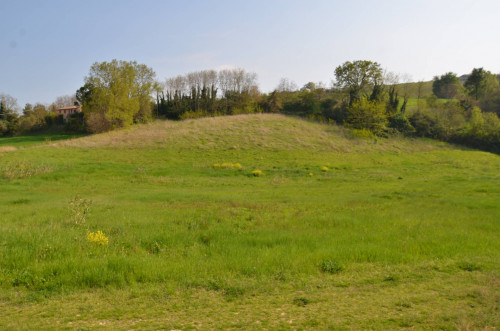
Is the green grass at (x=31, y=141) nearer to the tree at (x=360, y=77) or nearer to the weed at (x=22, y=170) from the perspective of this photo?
the weed at (x=22, y=170)

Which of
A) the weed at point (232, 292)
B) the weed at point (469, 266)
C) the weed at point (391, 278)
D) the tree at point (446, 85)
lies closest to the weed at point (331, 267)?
the weed at point (391, 278)

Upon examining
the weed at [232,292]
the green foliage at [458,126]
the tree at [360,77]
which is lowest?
the weed at [232,292]

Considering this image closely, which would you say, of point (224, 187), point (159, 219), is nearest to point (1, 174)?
point (224, 187)

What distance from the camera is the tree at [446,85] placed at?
93562mm

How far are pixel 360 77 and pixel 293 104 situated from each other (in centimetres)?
1572

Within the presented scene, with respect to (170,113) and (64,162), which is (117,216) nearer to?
(64,162)

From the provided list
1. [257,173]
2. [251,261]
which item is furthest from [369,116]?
[251,261]

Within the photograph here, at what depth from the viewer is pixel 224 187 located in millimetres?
23562

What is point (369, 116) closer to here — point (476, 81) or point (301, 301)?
point (476, 81)

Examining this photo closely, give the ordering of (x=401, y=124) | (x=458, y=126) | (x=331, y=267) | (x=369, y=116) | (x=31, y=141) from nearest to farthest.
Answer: (x=331, y=267) < (x=31, y=141) < (x=369, y=116) < (x=458, y=126) < (x=401, y=124)

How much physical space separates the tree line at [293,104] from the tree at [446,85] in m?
14.8

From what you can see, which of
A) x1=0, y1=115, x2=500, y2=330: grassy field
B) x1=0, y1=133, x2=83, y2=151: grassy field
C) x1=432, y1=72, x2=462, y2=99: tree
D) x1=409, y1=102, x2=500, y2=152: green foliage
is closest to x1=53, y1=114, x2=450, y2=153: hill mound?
x1=409, y1=102, x2=500, y2=152: green foliage

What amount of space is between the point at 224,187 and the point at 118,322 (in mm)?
18831

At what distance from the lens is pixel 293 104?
2842 inches
